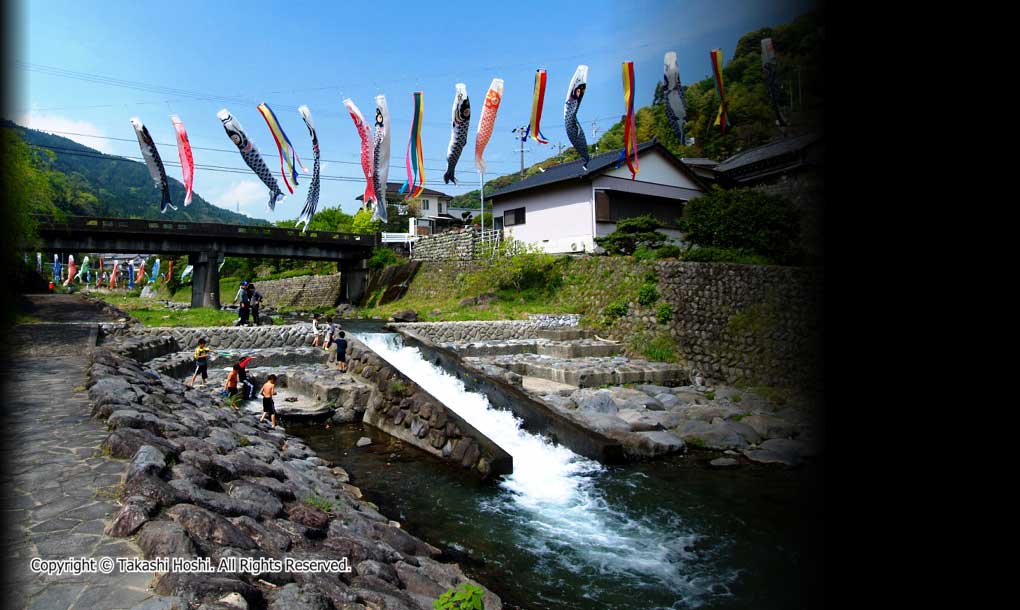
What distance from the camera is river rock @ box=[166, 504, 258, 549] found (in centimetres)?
329

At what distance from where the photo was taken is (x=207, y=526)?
132 inches

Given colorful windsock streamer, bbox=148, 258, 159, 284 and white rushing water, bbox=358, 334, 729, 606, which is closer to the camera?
white rushing water, bbox=358, 334, 729, 606

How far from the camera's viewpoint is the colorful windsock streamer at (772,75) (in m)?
1.69

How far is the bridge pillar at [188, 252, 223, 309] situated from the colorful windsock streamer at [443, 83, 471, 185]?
1388 cm

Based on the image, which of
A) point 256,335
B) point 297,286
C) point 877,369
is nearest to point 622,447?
point 877,369

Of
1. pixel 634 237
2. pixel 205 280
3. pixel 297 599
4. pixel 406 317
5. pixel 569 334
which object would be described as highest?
pixel 634 237

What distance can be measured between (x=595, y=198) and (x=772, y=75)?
23.4 meters

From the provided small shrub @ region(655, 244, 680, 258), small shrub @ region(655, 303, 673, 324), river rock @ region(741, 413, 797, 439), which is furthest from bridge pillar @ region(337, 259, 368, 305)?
river rock @ region(741, 413, 797, 439)

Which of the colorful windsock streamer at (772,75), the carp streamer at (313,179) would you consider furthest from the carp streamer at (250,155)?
the colorful windsock streamer at (772,75)

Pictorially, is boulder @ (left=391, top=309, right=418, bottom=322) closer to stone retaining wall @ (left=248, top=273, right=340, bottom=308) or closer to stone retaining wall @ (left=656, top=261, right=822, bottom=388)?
stone retaining wall @ (left=656, top=261, right=822, bottom=388)

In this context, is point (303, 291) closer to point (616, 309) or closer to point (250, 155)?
point (250, 155)

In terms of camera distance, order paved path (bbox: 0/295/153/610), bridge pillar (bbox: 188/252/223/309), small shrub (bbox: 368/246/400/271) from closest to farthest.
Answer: paved path (bbox: 0/295/153/610)
bridge pillar (bbox: 188/252/223/309)
small shrub (bbox: 368/246/400/271)

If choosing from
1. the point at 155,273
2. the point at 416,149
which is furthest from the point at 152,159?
the point at 155,273

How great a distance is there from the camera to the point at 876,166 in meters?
1.28
